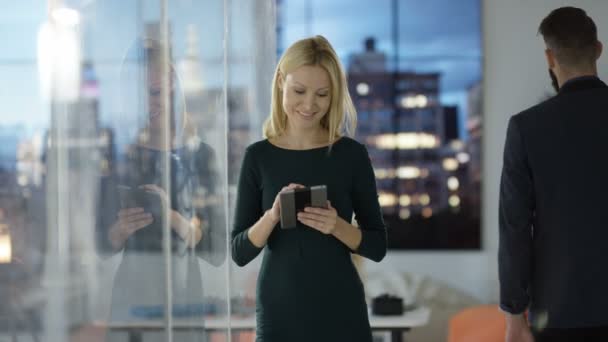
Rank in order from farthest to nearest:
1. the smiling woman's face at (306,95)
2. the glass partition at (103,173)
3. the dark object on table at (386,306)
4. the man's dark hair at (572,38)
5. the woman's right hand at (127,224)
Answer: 1. the dark object on table at (386,306)
2. the man's dark hair at (572,38)
3. the smiling woman's face at (306,95)
4. the woman's right hand at (127,224)
5. the glass partition at (103,173)

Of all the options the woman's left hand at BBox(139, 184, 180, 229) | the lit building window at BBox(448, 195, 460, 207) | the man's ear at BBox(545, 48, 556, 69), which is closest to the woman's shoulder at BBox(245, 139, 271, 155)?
the woman's left hand at BBox(139, 184, 180, 229)

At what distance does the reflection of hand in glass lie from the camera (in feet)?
5.03

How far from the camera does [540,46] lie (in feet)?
21.0

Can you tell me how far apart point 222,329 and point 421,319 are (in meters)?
1.95

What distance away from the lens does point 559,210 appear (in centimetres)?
191

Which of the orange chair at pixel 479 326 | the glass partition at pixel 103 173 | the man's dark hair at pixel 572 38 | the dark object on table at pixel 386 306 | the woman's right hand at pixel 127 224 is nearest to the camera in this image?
the glass partition at pixel 103 173

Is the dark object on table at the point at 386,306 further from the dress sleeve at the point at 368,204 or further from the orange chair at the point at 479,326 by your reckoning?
the dress sleeve at the point at 368,204

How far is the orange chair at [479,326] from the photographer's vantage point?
14.5 feet

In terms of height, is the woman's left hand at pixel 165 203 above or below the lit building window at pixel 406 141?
below

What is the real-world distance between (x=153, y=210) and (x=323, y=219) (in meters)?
0.38

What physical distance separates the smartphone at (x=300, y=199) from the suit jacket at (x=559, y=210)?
1.71 ft

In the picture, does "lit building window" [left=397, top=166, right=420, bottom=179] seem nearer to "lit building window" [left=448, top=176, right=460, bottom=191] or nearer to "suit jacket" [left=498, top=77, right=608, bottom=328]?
"lit building window" [left=448, top=176, right=460, bottom=191]

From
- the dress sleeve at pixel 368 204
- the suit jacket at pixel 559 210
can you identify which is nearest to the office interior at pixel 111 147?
the dress sleeve at pixel 368 204

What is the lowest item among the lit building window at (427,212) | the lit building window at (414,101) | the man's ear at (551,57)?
the lit building window at (427,212)
